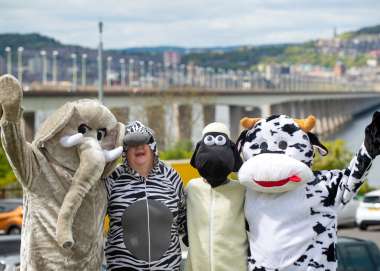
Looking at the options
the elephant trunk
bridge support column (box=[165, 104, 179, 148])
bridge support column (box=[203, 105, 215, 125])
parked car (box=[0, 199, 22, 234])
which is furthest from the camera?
bridge support column (box=[203, 105, 215, 125])

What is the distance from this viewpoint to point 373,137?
5480 mm

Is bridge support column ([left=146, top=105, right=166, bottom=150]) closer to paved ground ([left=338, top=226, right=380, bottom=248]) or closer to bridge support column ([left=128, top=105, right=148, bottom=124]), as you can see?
bridge support column ([left=128, top=105, right=148, bottom=124])

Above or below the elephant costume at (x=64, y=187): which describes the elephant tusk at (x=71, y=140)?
above

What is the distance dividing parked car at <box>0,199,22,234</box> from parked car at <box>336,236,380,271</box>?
1221cm

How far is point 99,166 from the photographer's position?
544cm

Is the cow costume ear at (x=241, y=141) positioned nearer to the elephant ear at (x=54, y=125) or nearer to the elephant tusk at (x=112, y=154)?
the elephant tusk at (x=112, y=154)

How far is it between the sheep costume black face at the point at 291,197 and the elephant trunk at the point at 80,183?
0.84 meters

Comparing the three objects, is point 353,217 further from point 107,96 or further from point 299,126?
point 107,96

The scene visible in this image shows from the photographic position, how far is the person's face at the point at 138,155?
5.76m

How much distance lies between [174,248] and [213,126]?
2.52ft

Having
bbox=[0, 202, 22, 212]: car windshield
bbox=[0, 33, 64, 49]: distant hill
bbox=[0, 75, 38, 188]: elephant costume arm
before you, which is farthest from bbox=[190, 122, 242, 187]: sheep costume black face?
bbox=[0, 33, 64, 49]: distant hill

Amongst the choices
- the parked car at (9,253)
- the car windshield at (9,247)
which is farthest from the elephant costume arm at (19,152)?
the car windshield at (9,247)

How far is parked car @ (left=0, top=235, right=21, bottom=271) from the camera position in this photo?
28.8 feet

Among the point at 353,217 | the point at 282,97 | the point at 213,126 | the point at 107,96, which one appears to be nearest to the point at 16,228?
the point at 353,217
